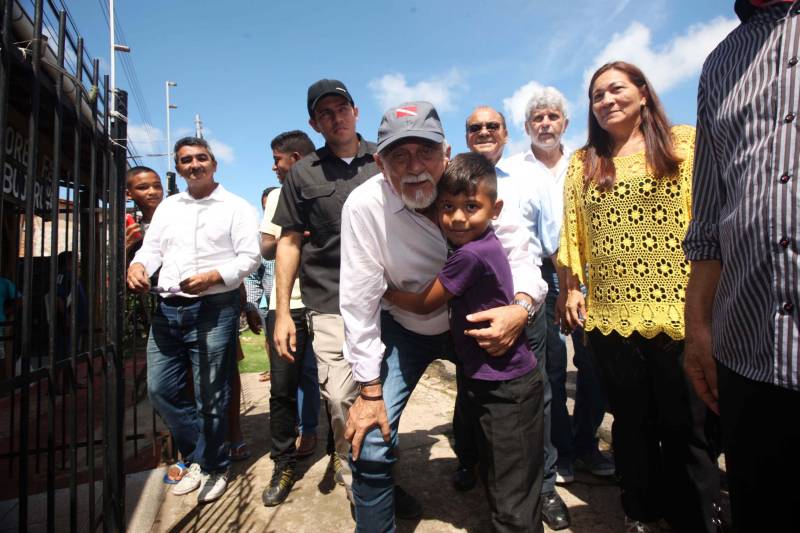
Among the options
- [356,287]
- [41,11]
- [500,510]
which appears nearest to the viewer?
[41,11]

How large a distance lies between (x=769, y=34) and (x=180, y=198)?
10.9 feet

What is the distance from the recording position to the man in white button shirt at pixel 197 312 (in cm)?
301

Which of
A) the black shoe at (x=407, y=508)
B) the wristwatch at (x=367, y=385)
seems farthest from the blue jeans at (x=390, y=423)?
the black shoe at (x=407, y=508)

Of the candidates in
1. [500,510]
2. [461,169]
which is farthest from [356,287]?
[500,510]

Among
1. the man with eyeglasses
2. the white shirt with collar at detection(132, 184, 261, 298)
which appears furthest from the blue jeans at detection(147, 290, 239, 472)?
the man with eyeglasses

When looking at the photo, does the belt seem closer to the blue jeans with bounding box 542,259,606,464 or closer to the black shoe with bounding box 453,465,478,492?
the black shoe with bounding box 453,465,478,492

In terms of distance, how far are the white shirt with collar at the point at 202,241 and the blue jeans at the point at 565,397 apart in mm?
2093

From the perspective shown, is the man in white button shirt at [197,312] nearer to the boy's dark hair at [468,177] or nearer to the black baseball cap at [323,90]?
the black baseball cap at [323,90]

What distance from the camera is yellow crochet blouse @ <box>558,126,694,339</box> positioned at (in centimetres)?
198

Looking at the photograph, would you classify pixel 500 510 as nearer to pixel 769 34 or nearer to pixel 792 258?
pixel 792 258

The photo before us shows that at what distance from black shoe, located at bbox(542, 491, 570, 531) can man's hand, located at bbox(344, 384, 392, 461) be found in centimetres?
110

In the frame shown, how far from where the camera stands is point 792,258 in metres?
1.05

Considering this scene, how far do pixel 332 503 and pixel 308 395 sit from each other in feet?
2.86

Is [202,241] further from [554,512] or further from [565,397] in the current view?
[554,512]
